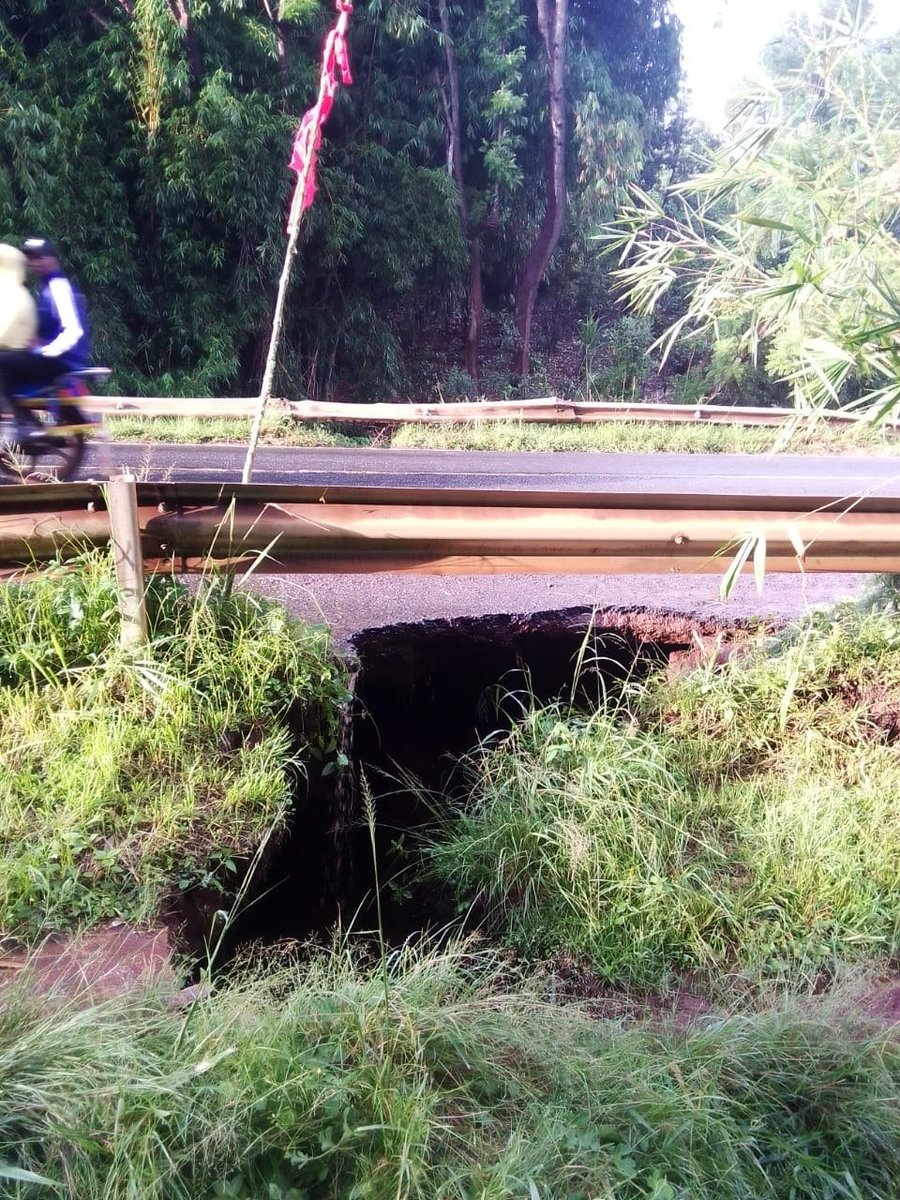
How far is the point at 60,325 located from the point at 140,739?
169 centimetres

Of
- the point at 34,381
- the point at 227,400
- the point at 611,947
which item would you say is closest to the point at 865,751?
the point at 611,947

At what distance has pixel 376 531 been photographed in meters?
3.13

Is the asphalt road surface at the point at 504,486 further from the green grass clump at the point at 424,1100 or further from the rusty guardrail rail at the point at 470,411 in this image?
the green grass clump at the point at 424,1100

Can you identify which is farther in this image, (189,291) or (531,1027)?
(189,291)

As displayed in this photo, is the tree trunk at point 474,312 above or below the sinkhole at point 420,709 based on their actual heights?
above

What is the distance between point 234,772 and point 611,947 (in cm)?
143

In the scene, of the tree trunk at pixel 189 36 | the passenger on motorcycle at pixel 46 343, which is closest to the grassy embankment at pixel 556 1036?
the passenger on motorcycle at pixel 46 343

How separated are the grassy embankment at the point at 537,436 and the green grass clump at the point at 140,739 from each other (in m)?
1.25

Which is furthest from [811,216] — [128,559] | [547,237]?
[128,559]

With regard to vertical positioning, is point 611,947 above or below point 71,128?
below

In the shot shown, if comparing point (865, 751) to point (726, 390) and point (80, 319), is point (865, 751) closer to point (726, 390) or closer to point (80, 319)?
point (726, 390)

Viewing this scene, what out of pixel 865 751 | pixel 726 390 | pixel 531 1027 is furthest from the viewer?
pixel 726 390

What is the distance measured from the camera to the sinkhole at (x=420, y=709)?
330 cm

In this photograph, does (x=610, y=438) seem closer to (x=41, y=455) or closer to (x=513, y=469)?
(x=513, y=469)
